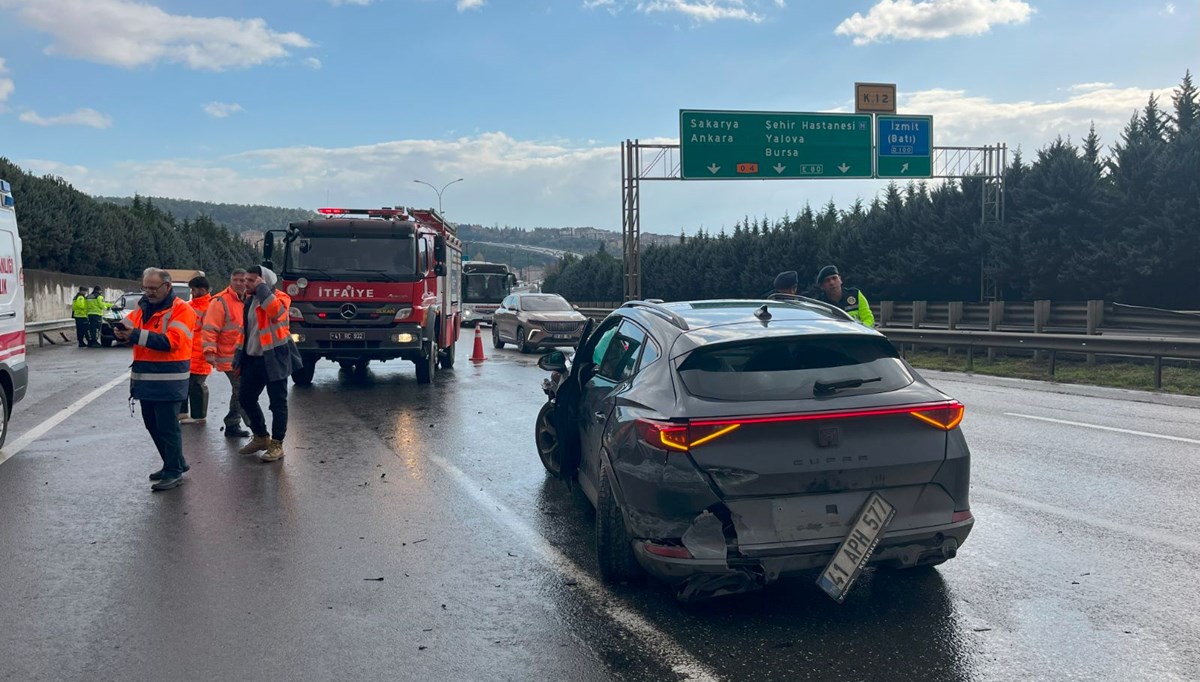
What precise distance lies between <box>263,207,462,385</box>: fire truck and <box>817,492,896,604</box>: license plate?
37.8 feet

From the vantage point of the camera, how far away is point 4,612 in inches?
188

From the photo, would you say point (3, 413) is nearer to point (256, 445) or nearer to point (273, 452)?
point (256, 445)

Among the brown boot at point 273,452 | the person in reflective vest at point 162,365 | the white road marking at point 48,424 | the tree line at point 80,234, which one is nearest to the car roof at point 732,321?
the person in reflective vest at point 162,365

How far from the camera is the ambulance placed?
9000 mm

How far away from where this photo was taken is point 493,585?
5.22 metres

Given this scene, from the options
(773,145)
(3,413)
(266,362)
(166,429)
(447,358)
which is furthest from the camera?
Answer: (773,145)

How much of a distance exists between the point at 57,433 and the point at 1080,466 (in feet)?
33.6

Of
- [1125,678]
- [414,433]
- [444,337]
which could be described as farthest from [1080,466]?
[444,337]

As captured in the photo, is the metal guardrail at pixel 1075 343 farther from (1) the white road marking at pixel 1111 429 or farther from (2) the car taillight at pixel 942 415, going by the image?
(2) the car taillight at pixel 942 415

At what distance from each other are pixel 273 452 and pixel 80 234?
5249 centimetres

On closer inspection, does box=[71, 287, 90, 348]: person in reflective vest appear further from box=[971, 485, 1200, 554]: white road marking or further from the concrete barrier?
box=[971, 485, 1200, 554]: white road marking

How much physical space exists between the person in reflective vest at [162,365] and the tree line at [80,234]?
44043 mm

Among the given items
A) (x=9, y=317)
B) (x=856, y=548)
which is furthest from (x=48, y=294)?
(x=856, y=548)

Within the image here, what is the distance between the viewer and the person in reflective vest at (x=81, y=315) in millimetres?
28000
